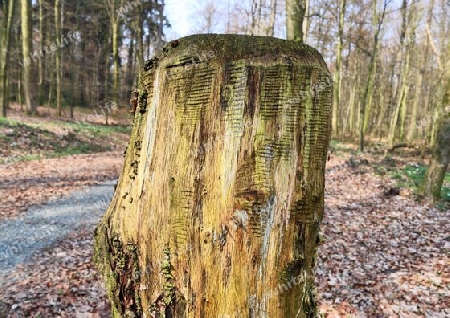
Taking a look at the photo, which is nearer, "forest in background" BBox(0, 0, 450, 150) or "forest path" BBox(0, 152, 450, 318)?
"forest path" BBox(0, 152, 450, 318)

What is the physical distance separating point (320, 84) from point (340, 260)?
4429mm

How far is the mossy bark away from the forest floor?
119 cm

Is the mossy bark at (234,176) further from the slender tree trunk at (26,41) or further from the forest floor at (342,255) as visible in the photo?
the slender tree trunk at (26,41)

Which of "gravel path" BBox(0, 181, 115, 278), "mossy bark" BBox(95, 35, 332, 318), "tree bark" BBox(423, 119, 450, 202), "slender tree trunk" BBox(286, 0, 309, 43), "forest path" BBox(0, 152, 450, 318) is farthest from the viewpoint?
"slender tree trunk" BBox(286, 0, 309, 43)

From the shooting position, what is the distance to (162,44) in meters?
16.6

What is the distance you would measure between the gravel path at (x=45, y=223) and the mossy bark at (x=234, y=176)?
13.8 ft

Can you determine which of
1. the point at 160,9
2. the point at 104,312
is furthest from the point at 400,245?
the point at 160,9

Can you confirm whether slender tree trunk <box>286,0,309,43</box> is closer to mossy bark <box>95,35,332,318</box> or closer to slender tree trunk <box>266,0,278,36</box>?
mossy bark <box>95,35,332,318</box>

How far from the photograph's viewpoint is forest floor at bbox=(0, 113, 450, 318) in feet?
12.9

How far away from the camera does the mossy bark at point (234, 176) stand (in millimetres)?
1277

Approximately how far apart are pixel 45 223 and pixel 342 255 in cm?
527

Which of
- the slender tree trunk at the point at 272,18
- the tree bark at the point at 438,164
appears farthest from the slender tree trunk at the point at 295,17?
the slender tree trunk at the point at 272,18

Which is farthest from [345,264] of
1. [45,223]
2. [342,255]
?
[45,223]

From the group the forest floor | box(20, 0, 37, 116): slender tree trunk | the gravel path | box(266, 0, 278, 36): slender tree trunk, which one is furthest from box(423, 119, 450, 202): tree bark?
box(20, 0, 37, 116): slender tree trunk
